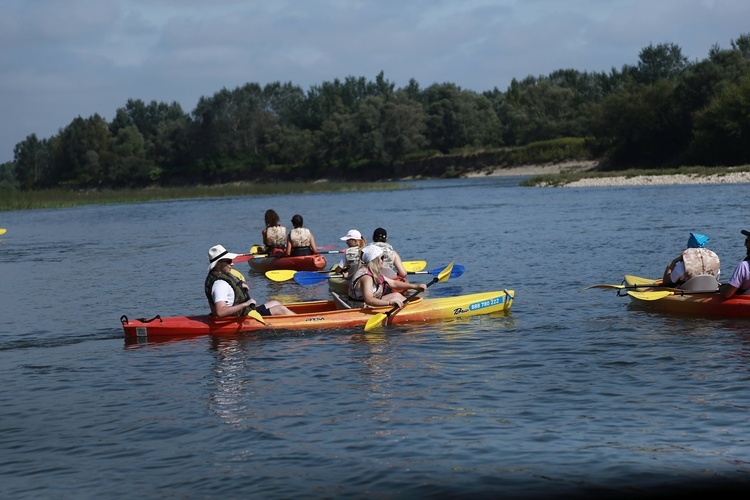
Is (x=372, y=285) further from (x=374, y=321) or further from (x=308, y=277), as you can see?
(x=308, y=277)

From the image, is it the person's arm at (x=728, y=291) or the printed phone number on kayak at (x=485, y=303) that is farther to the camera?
the printed phone number on kayak at (x=485, y=303)

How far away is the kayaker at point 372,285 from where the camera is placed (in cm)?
1384

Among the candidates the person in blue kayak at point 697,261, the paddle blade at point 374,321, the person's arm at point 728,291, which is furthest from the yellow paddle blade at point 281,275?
the person's arm at point 728,291

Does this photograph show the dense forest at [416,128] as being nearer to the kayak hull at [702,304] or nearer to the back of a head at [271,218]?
the back of a head at [271,218]

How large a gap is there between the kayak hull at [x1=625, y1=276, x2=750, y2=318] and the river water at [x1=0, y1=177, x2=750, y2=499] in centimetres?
25

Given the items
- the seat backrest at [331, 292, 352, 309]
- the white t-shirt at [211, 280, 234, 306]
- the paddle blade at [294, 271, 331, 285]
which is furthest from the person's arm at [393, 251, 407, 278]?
the paddle blade at [294, 271, 331, 285]

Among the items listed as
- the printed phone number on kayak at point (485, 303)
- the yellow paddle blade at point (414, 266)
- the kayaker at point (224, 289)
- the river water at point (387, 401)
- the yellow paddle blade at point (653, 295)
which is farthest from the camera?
the yellow paddle blade at point (414, 266)

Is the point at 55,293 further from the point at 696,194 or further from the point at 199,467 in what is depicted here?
the point at 696,194

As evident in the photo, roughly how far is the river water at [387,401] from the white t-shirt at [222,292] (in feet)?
1.95

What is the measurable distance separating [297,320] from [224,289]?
1.17m

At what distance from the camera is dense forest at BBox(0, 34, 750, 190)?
70688mm

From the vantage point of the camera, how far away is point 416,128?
4112 inches

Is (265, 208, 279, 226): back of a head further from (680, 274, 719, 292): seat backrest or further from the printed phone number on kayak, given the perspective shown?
(680, 274, 719, 292): seat backrest

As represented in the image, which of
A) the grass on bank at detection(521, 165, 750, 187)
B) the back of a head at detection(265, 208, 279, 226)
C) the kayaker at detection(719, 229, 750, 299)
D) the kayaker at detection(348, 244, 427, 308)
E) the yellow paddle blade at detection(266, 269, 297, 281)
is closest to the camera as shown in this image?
the kayaker at detection(719, 229, 750, 299)
